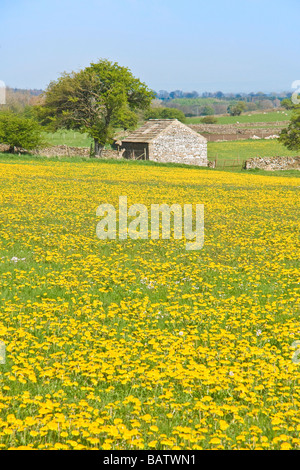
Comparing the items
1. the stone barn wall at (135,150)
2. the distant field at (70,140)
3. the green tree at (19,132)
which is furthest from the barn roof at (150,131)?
the distant field at (70,140)

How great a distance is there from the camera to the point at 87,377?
6.82 m

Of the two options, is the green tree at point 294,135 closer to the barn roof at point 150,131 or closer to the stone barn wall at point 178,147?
the stone barn wall at point 178,147

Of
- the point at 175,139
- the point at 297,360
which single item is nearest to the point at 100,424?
the point at 297,360

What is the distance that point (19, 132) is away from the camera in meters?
50.2

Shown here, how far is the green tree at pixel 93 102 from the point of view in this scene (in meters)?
60.9

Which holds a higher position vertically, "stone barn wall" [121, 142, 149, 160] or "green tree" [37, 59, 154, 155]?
"green tree" [37, 59, 154, 155]

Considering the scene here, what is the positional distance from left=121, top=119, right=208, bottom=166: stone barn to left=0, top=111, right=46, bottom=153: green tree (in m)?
13.1

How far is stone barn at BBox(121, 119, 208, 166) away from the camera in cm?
5823

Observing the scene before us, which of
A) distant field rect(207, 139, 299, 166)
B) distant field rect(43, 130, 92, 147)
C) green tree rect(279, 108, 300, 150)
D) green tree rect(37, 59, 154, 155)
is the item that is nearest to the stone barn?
green tree rect(37, 59, 154, 155)

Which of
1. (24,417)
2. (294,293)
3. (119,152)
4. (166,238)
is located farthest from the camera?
(119,152)

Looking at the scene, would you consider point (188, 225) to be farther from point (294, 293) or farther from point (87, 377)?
point (87, 377)

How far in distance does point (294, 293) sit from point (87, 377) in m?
5.57

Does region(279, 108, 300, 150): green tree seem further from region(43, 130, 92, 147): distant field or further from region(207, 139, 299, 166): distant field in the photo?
region(43, 130, 92, 147): distant field

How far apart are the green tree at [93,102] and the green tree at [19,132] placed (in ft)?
30.6
